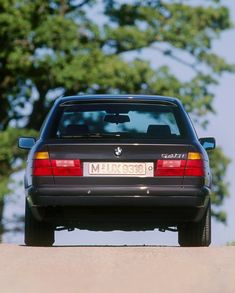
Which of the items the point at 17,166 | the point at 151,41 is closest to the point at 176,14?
the point at 151,41

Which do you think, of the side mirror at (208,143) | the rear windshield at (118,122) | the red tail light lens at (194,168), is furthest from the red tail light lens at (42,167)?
the side mirror at (208,143)

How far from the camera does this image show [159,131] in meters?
11.6

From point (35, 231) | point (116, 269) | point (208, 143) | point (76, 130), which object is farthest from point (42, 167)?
point (116, 269)

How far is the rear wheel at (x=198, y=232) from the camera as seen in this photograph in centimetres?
1185

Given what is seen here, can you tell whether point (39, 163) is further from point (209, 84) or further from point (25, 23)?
point (209, 84)

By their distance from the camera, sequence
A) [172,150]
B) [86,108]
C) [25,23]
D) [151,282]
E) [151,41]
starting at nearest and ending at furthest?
[151,282] < [172,150] < [86,108] < [25,23] < [151,41]

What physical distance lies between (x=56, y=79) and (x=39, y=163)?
18510mm

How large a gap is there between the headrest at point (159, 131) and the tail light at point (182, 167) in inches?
13.7

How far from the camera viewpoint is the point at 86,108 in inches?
473

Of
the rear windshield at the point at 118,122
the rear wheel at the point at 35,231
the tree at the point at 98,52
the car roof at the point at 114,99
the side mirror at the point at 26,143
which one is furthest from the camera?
the tree at the point at 98,52

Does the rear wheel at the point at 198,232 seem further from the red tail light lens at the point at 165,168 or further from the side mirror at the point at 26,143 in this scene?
the side mirror at the point at 26,143

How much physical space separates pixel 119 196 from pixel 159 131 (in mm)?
849

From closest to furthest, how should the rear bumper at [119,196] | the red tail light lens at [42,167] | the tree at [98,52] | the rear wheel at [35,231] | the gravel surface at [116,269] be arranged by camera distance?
the gravel surface at [116,269] → the rear bumper at [119,196] → the red tail light lens at [42,167] → the rear wheel at [35,231] → the tree at [98,52]

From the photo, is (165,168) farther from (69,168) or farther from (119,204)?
(69,168)
